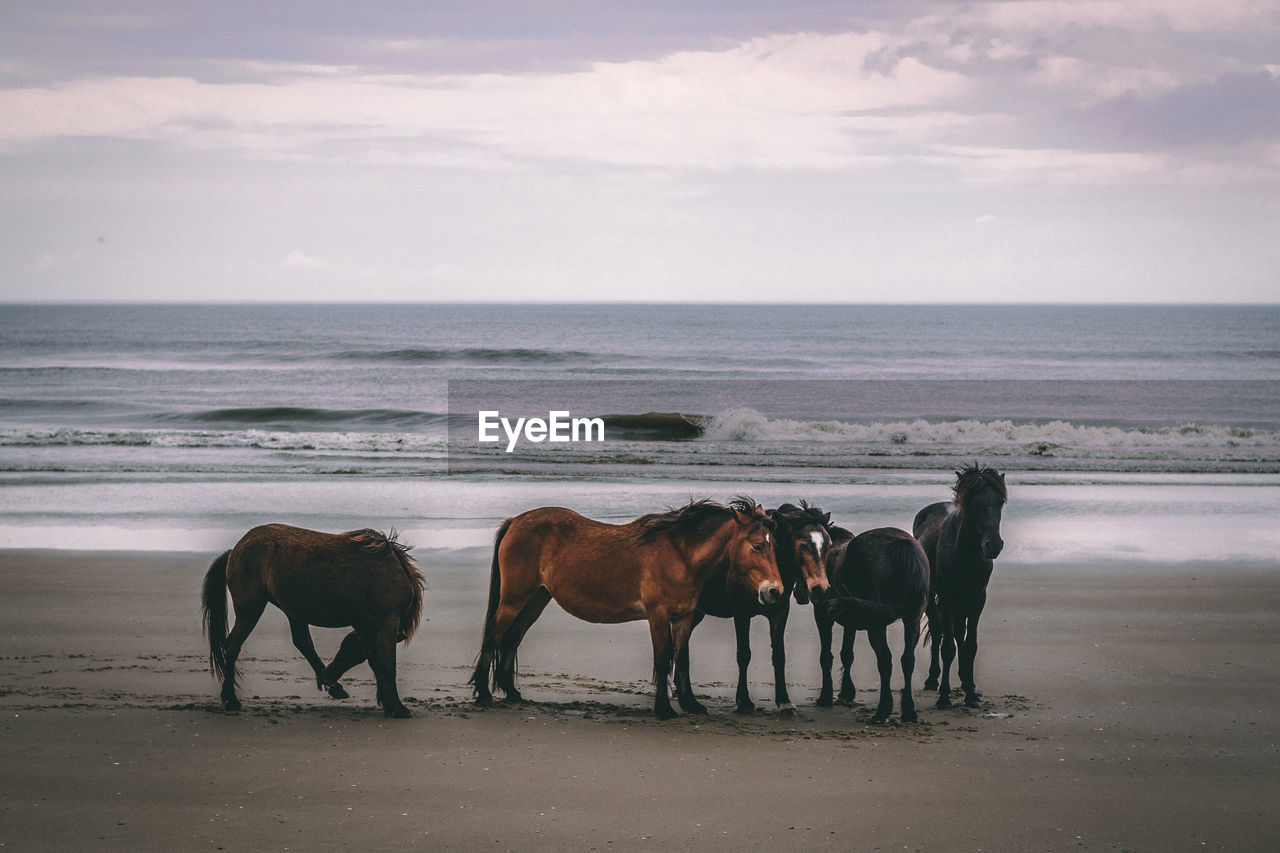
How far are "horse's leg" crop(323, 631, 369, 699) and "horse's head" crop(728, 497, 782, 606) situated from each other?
2.31m

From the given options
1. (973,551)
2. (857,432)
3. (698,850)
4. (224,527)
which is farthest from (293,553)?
(857,432)

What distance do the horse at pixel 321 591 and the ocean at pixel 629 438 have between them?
22.7ft

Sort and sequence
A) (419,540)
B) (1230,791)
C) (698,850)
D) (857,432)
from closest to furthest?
1. (698,850)
2. (1230,791)
3. (419,540)
4. (857,432)

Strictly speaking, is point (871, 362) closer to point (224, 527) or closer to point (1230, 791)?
point (224, 527)

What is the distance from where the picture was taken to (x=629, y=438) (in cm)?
3159

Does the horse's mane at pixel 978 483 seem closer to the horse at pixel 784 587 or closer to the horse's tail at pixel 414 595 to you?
the horse at pixel 784 587

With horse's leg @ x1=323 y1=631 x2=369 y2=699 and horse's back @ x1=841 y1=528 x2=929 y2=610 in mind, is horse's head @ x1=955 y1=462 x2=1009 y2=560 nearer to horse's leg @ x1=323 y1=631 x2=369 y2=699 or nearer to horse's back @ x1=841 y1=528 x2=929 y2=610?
horse's back @ x1=841 y1=528 x2=929 y2=610

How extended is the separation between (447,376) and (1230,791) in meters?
46.3

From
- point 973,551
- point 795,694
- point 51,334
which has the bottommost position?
point 795,694

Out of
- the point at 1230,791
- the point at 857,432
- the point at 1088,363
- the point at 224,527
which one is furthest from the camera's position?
the point at 1088,363

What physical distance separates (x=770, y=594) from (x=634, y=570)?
937 millimetres

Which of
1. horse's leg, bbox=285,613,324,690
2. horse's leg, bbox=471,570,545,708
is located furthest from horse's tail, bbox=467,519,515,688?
horse's leg, bbox=285,613,324,690

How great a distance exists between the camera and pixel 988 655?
29.5 ft

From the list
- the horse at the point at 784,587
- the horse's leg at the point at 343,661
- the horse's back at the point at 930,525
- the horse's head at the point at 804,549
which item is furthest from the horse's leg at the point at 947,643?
the horse's leg at the point at 343,661
